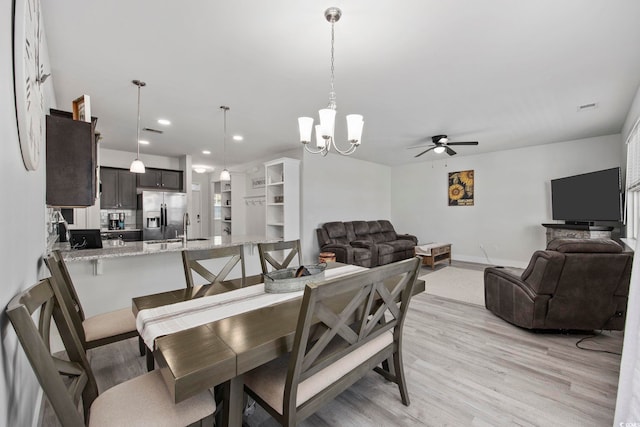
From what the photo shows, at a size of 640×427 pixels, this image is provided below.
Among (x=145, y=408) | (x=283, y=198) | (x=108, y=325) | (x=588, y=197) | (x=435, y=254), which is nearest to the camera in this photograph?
(x=145, y=408)

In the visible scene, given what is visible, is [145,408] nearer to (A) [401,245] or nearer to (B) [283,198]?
(B) [283,198]

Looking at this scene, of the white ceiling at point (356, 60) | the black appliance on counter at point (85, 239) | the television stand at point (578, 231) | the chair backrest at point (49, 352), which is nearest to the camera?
the chair backrest at point (49, 352)

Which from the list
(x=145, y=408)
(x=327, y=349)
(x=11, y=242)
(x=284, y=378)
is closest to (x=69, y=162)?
(x=11, y=242)

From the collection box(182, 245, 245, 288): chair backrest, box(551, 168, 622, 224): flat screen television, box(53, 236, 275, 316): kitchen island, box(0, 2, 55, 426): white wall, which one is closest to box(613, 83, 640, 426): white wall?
box(182, 245, 245, 288): chair backrest

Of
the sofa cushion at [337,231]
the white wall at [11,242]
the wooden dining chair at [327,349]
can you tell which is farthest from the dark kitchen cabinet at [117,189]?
the wooden dining chair at [327,349]

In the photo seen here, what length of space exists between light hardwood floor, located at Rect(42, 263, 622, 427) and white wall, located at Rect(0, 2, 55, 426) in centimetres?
70

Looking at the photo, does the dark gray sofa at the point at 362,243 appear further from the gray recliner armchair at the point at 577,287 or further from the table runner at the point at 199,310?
the table runner at the point at 199,310

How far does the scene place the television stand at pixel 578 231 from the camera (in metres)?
4.45

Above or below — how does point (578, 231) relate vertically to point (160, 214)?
below

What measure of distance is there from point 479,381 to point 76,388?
2477 millimetres

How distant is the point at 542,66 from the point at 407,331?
9.59ft

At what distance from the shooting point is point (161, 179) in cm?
631

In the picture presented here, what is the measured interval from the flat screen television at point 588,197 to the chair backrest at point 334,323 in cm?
474

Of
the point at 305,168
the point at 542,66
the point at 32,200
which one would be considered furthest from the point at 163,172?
the point at 542,66
